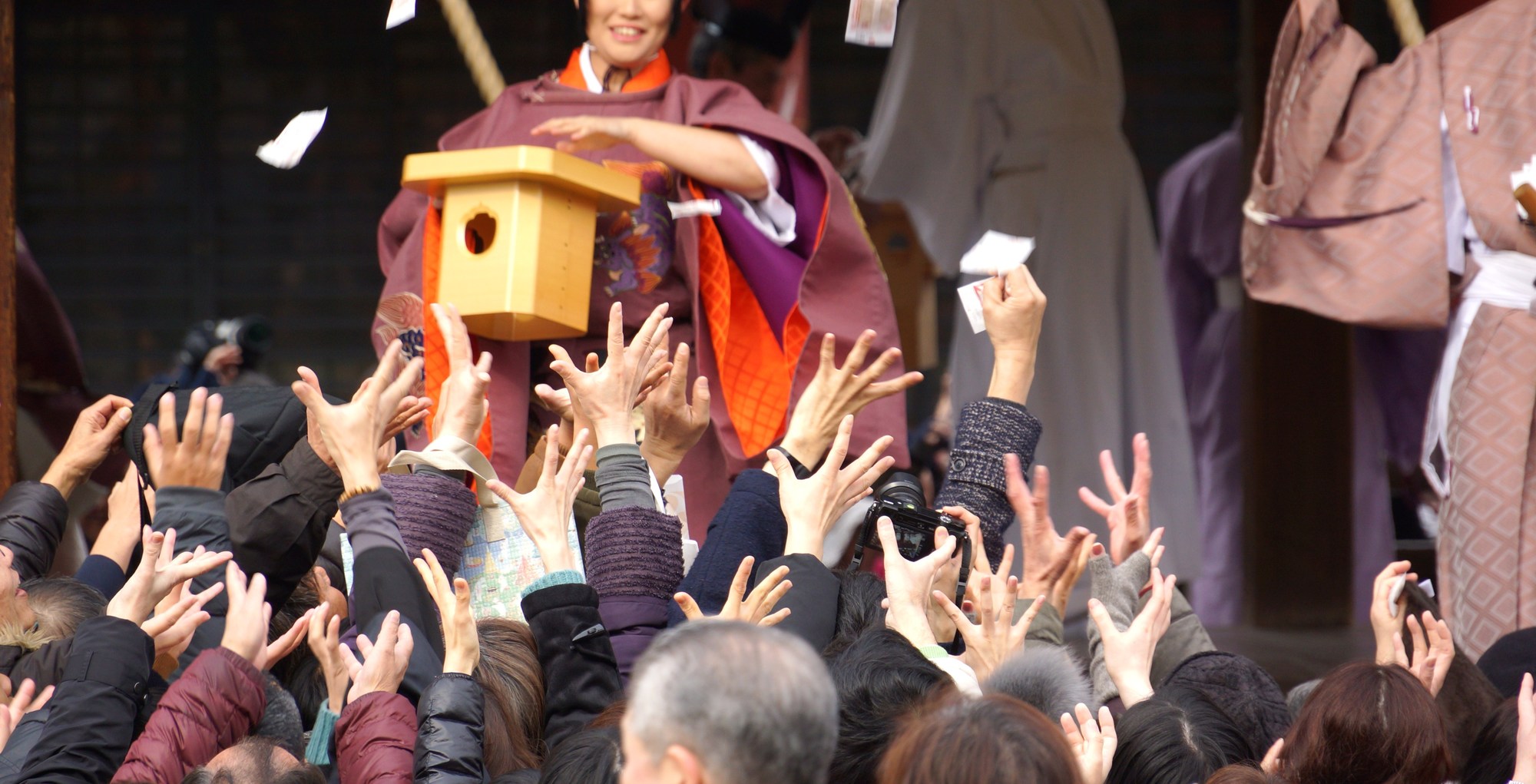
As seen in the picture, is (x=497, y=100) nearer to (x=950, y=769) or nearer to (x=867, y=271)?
(x=867, y=271)

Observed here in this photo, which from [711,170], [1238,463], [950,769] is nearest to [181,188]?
[711,170]

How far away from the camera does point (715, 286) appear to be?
3.44 meters

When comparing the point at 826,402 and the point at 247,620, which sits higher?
the point at 826,402

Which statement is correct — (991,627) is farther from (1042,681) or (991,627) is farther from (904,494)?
(904,494)

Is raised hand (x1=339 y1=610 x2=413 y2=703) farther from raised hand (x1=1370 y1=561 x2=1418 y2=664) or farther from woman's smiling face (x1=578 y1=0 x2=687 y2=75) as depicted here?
woman's smiling face (x1=578 y1=0 x2=687 y2=75)

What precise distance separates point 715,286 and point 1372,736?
1824 millimetres

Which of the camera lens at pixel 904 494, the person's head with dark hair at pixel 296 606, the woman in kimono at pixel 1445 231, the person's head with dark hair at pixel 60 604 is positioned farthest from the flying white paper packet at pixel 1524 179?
the person's head with dark hair at pixel 60 604

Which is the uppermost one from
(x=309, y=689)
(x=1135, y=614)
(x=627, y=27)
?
(x=627, y=27)

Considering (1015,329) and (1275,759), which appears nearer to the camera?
(1275,759)

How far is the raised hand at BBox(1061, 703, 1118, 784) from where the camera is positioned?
1.83 m

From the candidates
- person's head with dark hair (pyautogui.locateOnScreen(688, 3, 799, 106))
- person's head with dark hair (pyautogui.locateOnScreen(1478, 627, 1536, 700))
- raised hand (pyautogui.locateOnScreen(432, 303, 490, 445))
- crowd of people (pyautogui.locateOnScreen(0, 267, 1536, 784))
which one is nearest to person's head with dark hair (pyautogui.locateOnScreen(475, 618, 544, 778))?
crowd of people (pyautogui.locateOnScreen(0, 267, 1536, 784))

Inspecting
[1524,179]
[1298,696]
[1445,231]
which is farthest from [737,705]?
[1445,231]

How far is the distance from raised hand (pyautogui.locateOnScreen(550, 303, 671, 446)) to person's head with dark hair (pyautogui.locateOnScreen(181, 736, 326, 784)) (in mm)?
646

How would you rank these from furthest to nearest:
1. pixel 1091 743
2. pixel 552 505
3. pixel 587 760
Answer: pixel 552 505 → pixel 1091 743 → pixel 587 760
